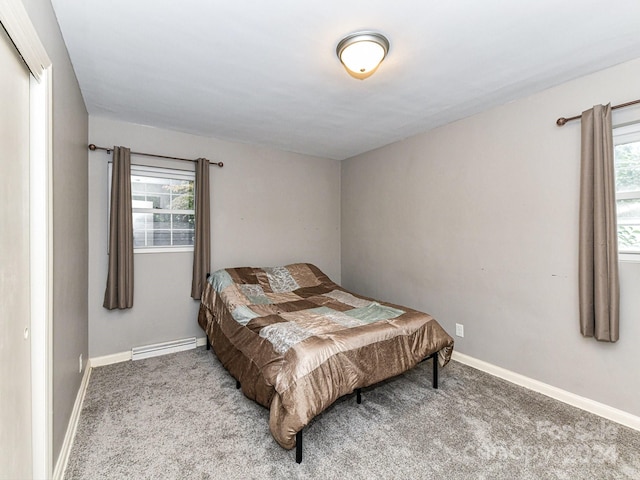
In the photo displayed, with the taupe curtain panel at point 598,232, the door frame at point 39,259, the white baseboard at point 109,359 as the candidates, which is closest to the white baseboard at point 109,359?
the white baseboard at point 109,359

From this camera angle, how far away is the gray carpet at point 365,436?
167 cm

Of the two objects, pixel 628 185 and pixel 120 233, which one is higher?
pixel 628 185

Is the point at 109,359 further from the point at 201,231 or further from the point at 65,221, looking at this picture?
the point at 65,221

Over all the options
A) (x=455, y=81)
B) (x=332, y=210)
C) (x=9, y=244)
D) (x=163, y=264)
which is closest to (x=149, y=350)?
(x=163, y=264)

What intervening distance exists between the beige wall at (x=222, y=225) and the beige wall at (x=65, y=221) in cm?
51

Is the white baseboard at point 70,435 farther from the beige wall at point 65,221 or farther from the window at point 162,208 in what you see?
the window at point 162,208

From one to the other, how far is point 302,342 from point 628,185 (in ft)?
7.88

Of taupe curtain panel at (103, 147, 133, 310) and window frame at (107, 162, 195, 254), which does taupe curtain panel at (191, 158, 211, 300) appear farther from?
taupe curtain panel at (103, 147, 133, 310)

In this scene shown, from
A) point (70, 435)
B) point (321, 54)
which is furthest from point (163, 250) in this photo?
point (321, 54)

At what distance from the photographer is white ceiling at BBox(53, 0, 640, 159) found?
1579mm

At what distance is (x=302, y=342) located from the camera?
1.92 meters

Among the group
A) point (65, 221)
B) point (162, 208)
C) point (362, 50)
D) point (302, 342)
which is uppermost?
point (362, 50)

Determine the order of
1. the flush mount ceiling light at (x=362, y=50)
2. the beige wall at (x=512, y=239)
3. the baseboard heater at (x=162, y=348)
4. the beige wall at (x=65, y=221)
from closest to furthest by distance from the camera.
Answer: the beige wall at (x=65, y=221), the flush mount ceiling light at (x=362, y=50), the beige wall at (x=512, y=239), the baseboard heater at (x=162, y=348)

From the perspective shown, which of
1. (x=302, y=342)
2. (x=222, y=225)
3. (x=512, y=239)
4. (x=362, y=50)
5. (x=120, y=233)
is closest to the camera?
(x=362, y=50)
